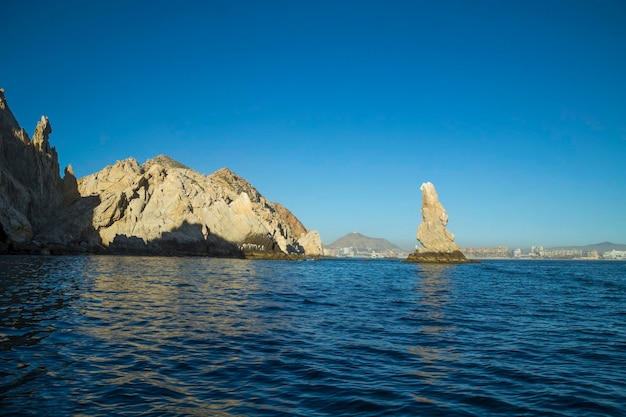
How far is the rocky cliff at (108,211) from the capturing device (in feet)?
268

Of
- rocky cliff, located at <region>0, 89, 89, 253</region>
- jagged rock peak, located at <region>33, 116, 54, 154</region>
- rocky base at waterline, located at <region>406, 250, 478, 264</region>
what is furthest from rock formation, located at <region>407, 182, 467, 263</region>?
jagged rock peak, located at <region>33, 116, 54, 154</region>

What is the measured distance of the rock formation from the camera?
11644cm

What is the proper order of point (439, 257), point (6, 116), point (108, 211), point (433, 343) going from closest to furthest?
point (433, 343)
point (6, 116)
point (108, 211)
point (439, 257)

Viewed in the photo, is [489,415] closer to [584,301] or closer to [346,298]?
[346,298]

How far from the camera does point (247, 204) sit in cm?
11869

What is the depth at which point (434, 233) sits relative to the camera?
383 ft

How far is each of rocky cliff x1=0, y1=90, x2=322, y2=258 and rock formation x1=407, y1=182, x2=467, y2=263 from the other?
4112cm

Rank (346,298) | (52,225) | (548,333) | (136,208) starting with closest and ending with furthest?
(548,333), (346,298), (52,225), (136,208)

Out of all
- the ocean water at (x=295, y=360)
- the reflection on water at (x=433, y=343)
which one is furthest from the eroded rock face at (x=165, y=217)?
the reflection on water at (x=433, y=343)

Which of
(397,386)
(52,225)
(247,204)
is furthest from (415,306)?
(247,204)

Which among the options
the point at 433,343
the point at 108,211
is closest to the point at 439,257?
the point at 108,211

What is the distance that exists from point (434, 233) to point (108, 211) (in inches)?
3266

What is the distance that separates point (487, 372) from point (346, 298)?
18339 millimetres

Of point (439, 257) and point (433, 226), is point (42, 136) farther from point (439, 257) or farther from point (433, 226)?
point (439, 257)
